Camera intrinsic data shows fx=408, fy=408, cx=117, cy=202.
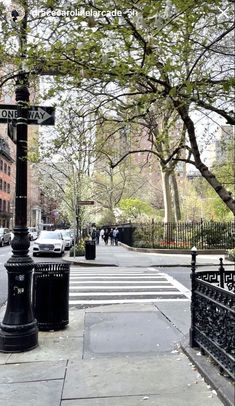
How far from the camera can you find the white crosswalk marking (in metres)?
9.77

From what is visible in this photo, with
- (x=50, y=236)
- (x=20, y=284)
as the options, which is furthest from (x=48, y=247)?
(x=20, y=284)

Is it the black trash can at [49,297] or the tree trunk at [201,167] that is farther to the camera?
the black trash can at [49,297]

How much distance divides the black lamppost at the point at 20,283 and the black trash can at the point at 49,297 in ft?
2.46

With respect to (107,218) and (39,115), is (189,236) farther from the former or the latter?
(107,218)

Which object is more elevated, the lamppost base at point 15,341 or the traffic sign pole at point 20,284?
the traffic sign pole at point 20,284

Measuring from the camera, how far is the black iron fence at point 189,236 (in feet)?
87.2

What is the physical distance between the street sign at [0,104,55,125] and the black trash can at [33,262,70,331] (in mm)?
2263

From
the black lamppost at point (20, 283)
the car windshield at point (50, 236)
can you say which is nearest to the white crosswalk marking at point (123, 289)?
the black lamppost at point (20, 283)

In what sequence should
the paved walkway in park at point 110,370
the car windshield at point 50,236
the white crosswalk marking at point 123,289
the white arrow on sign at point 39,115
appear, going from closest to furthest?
the paved walkway in park at point 110,370, the white arrow on sign at point 39,115, the white crosswalk marking at point 123,289, the car windshield at point 50,236

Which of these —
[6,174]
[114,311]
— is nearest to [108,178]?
[6,174]

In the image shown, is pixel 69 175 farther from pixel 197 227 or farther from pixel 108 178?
pixel 108 178

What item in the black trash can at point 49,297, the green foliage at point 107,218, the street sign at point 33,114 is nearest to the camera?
the street sign at point 33,114

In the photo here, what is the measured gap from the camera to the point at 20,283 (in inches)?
220

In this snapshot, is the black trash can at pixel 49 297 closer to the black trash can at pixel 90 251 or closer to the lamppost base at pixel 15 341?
the lamppost base at pixel 15 341
